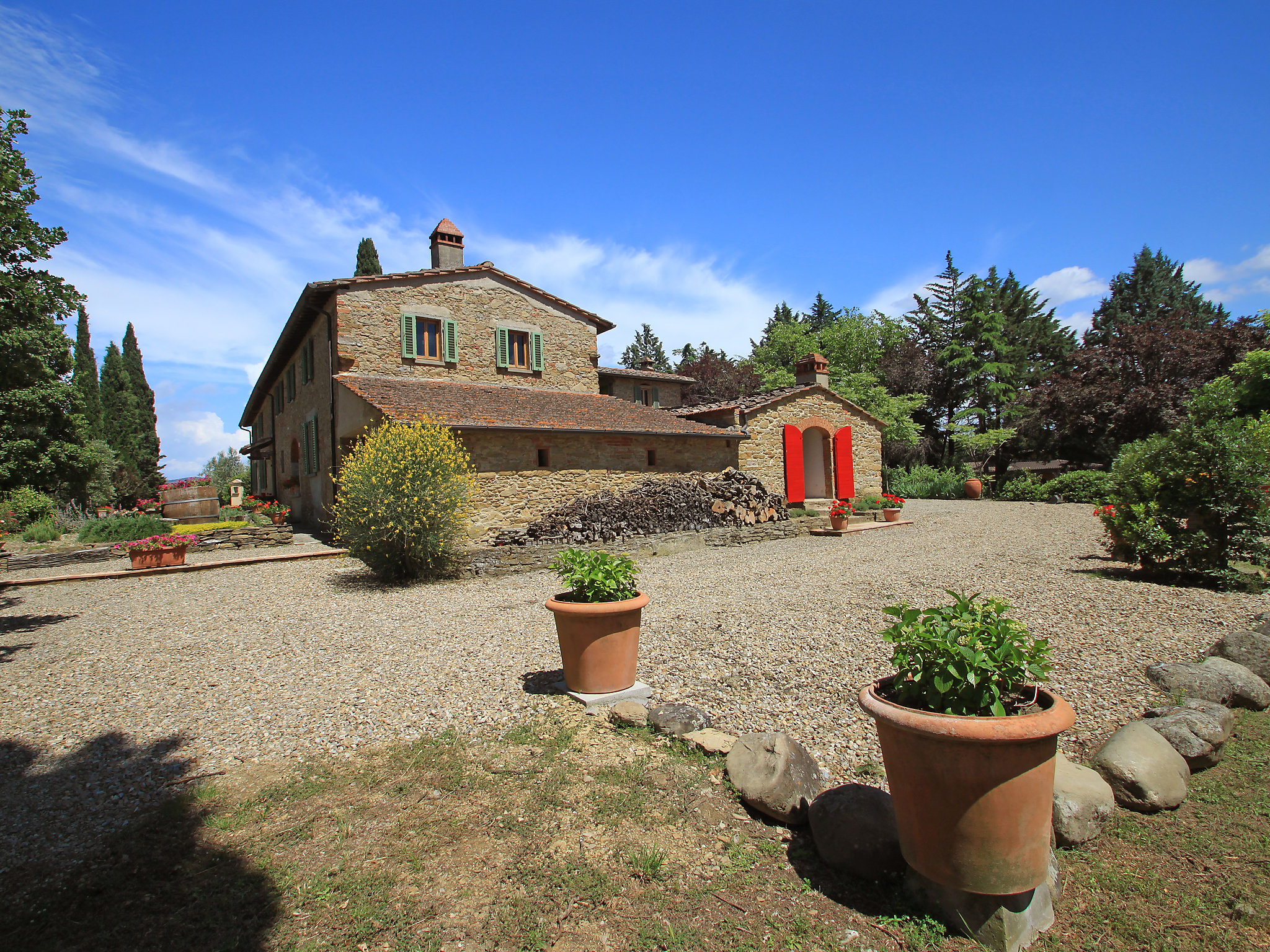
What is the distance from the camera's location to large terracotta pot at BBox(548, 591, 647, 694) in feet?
14.3

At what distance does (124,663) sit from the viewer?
5.83 metres

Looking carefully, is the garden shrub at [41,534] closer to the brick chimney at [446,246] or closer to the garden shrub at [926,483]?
the brick chimney at [446,246]

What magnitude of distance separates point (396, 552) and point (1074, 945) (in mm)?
8735

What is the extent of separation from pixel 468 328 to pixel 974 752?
15852 mm

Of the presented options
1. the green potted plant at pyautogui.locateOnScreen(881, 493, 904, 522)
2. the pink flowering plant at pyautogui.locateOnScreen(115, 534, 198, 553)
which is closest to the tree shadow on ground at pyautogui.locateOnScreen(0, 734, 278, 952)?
the pink flowering plant at pyautogui.locateOnScreen(115, 534, 198, 553)

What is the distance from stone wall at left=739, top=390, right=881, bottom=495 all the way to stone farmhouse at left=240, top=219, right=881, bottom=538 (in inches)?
1.6

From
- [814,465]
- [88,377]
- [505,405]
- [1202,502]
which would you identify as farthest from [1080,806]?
[88,377]

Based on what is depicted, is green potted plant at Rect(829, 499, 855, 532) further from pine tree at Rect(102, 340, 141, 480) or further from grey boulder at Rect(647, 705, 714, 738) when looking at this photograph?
pine tree at Rect(102, 340, 141, 480)

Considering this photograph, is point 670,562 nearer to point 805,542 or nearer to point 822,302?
point 805,542

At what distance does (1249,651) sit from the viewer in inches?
191

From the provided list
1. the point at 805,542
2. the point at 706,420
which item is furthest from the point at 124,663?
the point at 706,420

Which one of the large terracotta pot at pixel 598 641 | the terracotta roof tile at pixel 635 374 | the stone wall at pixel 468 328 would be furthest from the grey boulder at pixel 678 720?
the terracotta roof tile at pixel 635 374

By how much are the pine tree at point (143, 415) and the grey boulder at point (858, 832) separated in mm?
35617

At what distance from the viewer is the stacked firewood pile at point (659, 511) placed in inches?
469
